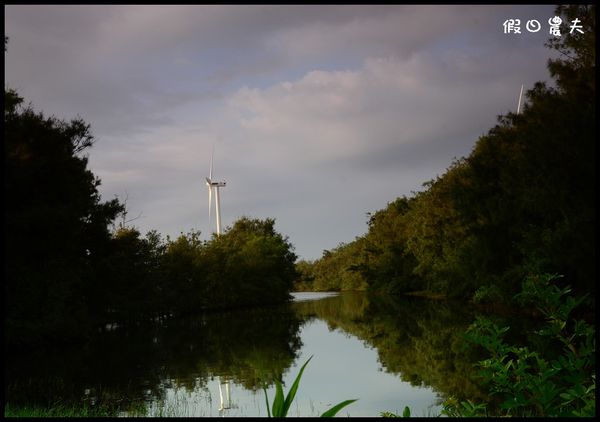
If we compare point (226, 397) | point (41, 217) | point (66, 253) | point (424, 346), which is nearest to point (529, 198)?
point (424, 346)

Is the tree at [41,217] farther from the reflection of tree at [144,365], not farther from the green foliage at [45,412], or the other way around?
the green foliage at [45,412]

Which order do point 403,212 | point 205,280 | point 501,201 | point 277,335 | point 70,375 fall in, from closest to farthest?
point 70,375 < point 277,335 < point 501,201 < point 205,280 < point 403,212

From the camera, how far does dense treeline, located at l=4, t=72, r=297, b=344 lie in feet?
99.6

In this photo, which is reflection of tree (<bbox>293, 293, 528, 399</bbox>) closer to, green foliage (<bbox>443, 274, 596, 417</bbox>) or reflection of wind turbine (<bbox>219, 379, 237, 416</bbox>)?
green foliage (<bbox>443, 274, 596, 417</bbox>)

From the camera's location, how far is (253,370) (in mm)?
24578

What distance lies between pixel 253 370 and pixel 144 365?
523 centimetres

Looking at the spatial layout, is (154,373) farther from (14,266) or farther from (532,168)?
(532,168)

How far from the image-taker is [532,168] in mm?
29859

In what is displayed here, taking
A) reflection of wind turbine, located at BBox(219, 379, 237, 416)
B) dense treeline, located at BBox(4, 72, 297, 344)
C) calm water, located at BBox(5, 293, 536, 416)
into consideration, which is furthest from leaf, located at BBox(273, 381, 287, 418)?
dense treeline, located at BBox(4, 72, 297, 344)

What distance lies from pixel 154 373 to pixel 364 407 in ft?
33.5

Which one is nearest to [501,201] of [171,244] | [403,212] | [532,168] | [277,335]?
[532,168]

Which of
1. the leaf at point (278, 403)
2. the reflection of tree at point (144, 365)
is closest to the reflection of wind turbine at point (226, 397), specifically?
the reflection of tree at point (144, 365)

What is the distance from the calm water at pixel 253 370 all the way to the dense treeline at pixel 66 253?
92.7 inches

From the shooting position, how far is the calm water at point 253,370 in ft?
57.8
